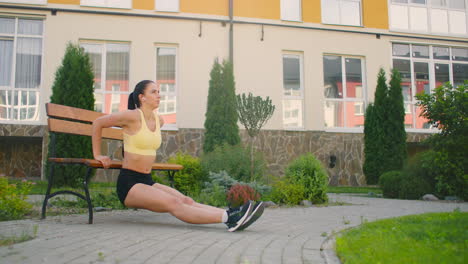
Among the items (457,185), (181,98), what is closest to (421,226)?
(457,185)

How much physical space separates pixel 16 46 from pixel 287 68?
8.72 m

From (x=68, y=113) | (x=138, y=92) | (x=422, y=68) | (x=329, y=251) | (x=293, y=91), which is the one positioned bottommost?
(x=329, y=251)

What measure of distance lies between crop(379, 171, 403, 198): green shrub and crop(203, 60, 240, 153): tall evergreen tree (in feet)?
14.3

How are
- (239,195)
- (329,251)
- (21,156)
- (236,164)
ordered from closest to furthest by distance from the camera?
(329,251) < (239,195) < (236,164) < (21,156)

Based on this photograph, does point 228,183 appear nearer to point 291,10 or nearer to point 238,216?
point 238,216

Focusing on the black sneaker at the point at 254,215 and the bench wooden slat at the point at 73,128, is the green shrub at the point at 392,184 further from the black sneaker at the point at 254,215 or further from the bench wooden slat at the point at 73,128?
the bench wooden slat at the point at 73,128

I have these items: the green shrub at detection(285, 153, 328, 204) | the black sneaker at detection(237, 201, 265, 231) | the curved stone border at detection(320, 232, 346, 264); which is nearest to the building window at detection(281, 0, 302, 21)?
the green shrub at detection(285, 153, 328, 204)

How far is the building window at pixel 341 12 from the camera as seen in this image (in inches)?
591

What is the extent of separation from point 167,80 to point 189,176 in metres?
6.32

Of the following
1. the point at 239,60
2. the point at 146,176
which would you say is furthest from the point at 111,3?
the point at 146,176

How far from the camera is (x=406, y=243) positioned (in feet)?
10.1

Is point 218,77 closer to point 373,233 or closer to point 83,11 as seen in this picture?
point 83,11

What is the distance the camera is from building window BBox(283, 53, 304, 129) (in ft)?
46.2

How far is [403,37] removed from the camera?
1551 centimetres
